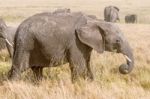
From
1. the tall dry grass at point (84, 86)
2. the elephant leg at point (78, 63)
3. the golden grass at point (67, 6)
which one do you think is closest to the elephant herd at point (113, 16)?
the golden grass at point (67, 6)

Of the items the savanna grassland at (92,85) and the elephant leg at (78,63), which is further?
the elephant leg at (78,63)

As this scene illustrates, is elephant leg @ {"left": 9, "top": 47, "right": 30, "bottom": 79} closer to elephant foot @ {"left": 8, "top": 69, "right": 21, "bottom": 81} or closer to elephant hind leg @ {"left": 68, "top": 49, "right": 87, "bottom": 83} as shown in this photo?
elephant foot @ {"left": 8, "top": 69, "right": 21, "bottom": 81}

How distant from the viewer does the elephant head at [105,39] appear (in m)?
8.05

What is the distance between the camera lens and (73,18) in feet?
26.9

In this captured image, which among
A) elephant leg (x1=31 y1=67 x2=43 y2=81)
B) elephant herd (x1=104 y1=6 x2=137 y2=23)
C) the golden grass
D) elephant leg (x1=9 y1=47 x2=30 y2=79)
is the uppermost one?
elephant leg (x1=9 y1=47 x2=30 y2=79)

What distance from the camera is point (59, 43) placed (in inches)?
316

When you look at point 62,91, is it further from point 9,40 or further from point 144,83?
point 9,40

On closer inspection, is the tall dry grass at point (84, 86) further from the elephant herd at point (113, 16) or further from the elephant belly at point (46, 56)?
the elephant herd at point (113, 16)

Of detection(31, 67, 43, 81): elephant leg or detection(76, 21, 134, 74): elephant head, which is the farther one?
detection(31, 67, 43, 81): elephant leg

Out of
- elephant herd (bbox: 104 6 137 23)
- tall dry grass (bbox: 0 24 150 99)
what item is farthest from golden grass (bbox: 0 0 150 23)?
tall dry grass (bbox: 0 24 150 99)

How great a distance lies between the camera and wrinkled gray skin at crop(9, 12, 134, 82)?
7953mm

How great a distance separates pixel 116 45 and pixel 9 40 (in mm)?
4344

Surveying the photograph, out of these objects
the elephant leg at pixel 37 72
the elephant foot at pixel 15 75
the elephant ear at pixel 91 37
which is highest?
the elephant ear at pixel 91 37

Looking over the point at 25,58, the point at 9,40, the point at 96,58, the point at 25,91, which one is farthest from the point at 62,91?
the point at 9,40
